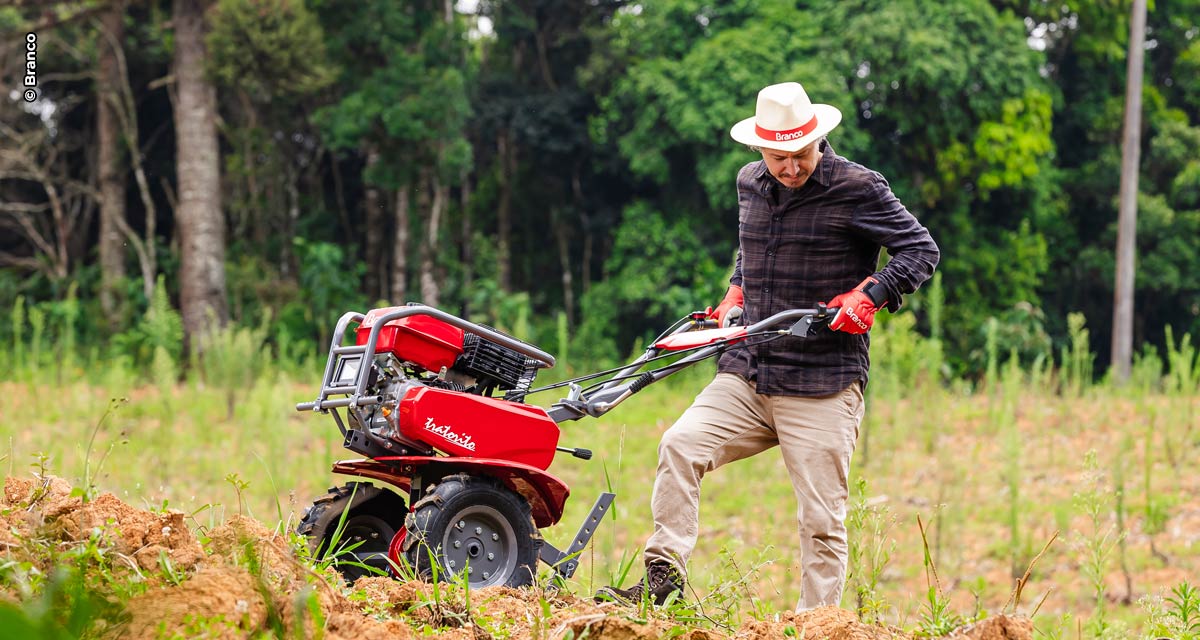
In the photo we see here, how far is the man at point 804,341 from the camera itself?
13.6 feet

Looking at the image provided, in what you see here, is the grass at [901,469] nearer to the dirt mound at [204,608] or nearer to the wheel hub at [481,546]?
the wheel hub at [481,546]

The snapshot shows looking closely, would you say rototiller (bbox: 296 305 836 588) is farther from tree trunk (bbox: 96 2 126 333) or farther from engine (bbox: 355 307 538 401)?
tree trunk (bbox: 96 2 126 333)

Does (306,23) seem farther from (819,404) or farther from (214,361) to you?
(819,404)

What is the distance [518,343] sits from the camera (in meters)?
4.21

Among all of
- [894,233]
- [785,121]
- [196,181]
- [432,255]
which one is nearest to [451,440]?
[785,121]

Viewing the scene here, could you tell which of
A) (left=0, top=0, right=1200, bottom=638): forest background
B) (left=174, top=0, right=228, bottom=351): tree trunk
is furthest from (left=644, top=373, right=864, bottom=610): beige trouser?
(left=174, top=0, right=228, bottom=351): tree trunk

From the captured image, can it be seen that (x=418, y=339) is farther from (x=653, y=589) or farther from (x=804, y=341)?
(x=804, y=341)

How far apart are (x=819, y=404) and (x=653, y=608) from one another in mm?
1079

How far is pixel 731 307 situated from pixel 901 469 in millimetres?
6599

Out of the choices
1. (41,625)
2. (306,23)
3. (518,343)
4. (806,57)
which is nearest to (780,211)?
(518,343)

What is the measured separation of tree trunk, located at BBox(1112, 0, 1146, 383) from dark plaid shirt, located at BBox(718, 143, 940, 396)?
1255cm

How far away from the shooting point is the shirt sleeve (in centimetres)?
416

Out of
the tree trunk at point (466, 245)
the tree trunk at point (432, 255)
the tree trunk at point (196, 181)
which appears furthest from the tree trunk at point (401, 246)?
the tree trunk at point (196, 181)

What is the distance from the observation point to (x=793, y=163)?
4.18m
